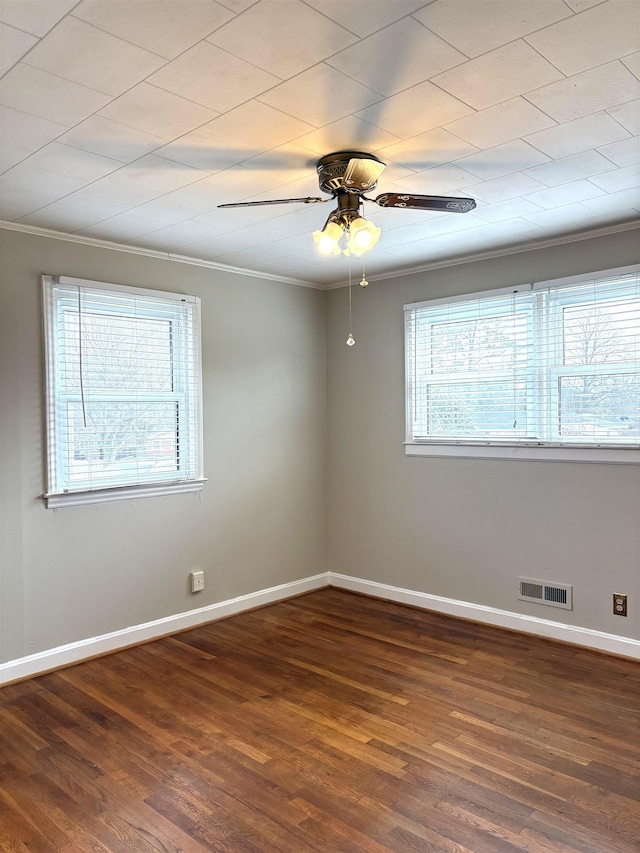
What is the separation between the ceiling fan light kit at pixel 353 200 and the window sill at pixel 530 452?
1861mm

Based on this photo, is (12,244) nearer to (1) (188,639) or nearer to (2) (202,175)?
(2) (202,175)

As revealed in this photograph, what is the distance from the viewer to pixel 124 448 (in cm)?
387

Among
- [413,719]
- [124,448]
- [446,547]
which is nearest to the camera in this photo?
[413,719]

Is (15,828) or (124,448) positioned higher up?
(124,448)

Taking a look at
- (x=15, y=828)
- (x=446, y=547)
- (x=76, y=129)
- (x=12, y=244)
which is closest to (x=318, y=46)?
(x=76, y=129)

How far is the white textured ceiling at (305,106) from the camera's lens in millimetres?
1649

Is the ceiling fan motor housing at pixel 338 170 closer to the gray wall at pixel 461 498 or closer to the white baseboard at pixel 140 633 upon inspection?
the gray wall at pixel 461 498

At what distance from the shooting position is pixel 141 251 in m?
3.94

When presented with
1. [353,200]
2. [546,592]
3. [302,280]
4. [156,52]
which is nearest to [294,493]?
[302,280]

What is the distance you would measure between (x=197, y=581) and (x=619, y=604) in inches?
104

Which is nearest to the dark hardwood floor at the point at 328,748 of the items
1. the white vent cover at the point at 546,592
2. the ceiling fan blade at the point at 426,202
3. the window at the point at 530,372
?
the white vent cover at the point at 546,592

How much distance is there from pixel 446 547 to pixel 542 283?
6.20 ft

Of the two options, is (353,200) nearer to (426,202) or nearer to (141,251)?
(426,202)

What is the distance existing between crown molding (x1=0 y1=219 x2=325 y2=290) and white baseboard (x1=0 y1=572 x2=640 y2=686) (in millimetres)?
2338
